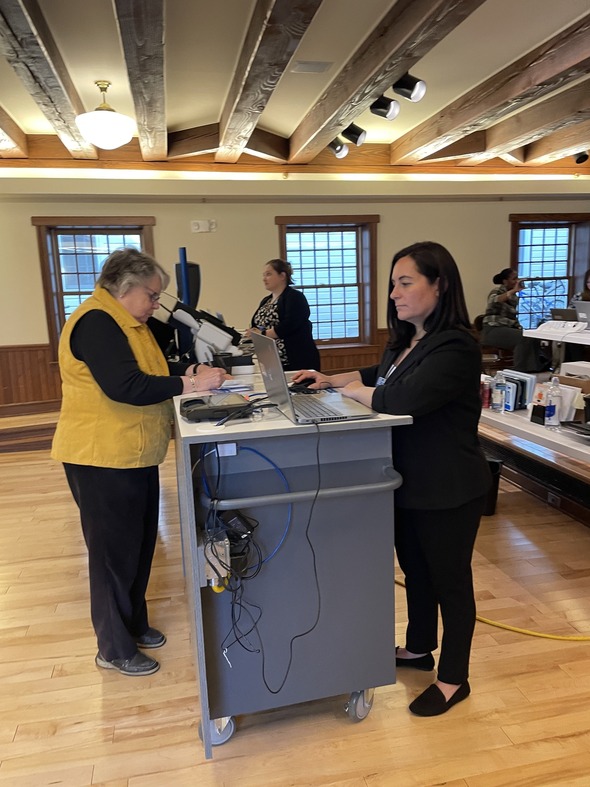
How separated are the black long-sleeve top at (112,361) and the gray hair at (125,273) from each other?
0.13 metres

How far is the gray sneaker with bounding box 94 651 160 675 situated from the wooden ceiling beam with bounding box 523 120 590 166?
596cm

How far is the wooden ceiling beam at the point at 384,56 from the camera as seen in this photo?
9.62 feet

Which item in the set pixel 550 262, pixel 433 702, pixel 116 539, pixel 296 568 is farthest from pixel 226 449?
pixel 550 262

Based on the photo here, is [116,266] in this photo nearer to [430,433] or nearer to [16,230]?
[430,433]

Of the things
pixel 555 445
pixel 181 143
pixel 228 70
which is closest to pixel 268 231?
pixel 181 143

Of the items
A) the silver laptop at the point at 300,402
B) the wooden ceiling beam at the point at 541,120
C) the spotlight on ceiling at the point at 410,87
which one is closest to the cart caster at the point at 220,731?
the silver laptop at the point at 300,402

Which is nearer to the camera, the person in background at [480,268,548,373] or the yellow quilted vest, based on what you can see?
the yellow quilted vest

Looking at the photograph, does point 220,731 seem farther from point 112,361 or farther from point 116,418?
point 112,361

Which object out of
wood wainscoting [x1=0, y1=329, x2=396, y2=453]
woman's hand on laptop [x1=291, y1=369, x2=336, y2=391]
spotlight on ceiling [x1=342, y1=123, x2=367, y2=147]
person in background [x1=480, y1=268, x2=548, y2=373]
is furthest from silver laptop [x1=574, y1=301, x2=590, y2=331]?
wood wainscoting [x1=0, y1=329, x2=396, y2=453]

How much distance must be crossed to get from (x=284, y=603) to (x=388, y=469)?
0.50 meters

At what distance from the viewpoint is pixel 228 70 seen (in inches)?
162

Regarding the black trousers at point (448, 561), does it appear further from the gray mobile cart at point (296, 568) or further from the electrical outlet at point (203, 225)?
the electrical outlet at point (203, 225)

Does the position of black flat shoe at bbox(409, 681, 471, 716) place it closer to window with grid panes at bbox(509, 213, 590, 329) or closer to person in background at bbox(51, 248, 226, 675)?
person in background at bbox(51, 248, 226, 675)

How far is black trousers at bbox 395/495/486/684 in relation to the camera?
1717 mm
